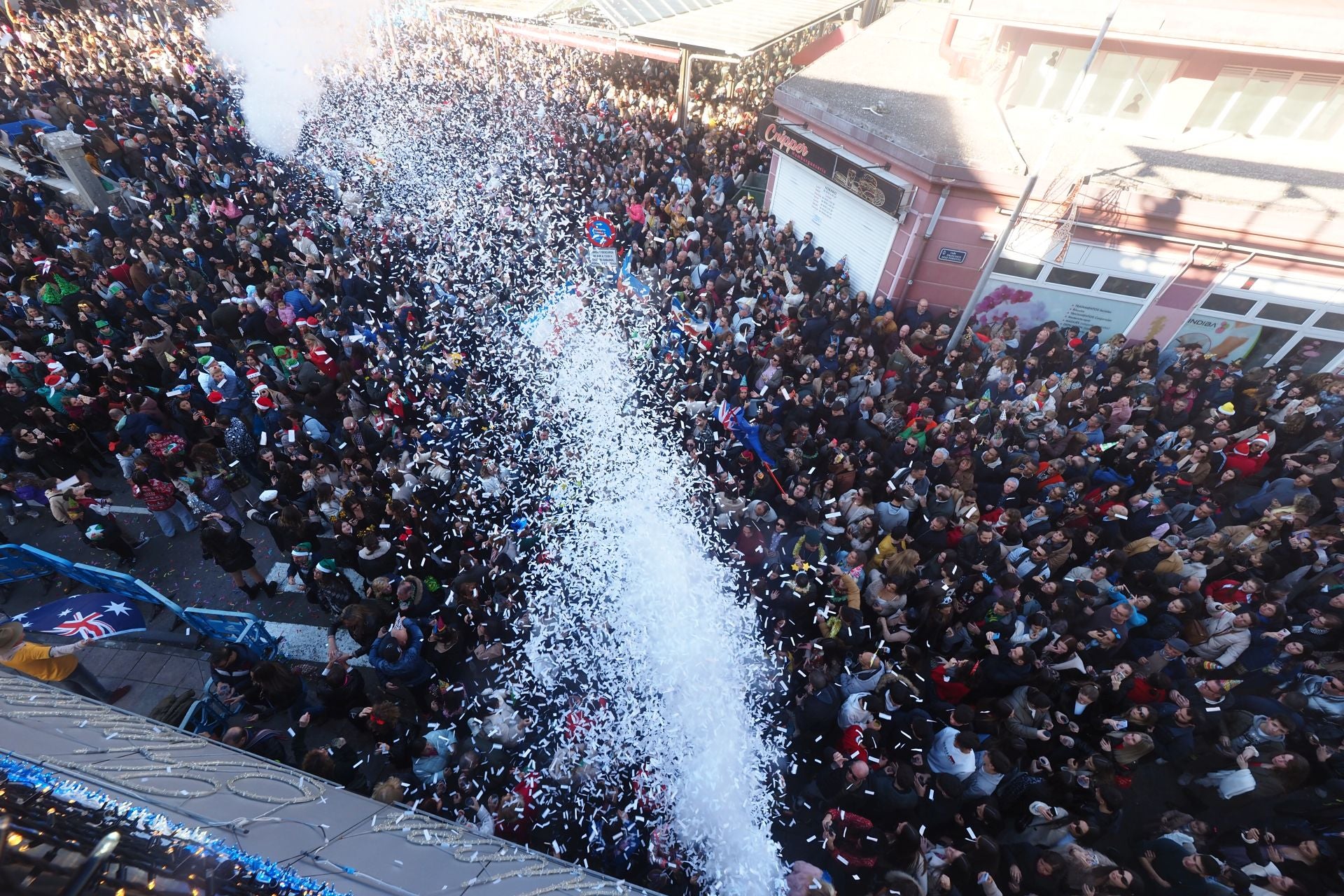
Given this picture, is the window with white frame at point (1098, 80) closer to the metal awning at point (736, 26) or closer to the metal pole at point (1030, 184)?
the metal pole at point (1030, 184)

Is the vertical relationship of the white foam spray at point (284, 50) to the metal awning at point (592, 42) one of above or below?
below

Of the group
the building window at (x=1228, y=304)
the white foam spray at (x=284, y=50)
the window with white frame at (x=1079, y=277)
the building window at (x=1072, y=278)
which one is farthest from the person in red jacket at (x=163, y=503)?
the building window at (x=1228, y=304)

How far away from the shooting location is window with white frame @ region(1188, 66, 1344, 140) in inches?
490

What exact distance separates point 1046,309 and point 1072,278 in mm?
775

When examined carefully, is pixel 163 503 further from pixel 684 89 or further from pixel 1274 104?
pixel 1274 104

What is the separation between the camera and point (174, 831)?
261 cm

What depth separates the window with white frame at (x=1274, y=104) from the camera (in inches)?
490

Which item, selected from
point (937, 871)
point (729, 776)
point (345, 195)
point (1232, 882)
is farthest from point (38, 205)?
point (1232, 882)

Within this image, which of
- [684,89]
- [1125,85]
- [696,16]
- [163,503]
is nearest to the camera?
[163,503]

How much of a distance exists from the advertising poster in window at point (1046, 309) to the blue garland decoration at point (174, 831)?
1376cm

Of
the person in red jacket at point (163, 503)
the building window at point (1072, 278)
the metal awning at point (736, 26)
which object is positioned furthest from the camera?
the metal awning at point (736, 26)

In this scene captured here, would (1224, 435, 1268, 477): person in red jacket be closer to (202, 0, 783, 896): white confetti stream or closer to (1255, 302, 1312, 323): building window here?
(1255, 302, 1312, 323): building window

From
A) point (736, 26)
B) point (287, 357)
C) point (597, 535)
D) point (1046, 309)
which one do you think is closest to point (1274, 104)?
point (1046, 309)

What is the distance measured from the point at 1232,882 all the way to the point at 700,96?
2734cm
